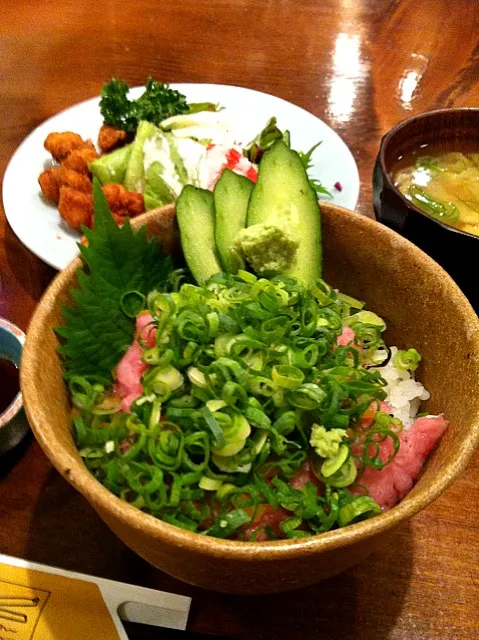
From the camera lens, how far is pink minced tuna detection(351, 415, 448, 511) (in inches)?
37.6

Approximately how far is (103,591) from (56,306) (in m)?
0.51

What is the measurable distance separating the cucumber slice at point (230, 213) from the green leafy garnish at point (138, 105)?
103 centimetres

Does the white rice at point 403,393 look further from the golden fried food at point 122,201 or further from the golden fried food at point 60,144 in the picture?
the golden fried food at point 60,144

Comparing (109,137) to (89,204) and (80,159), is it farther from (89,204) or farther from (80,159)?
(89,204)

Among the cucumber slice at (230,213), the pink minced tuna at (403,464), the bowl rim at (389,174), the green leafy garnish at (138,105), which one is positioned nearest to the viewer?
the pink minced tuna at (403,464)

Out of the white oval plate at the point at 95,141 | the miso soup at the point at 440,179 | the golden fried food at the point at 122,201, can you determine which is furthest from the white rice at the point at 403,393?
the golden fried food at the point at 122,201

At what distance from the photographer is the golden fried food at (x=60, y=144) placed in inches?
78.6

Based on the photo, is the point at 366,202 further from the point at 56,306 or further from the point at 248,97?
the point at 56,306

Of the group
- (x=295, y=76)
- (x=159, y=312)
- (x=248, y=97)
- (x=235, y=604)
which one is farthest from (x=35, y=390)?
(x=295, y=76)

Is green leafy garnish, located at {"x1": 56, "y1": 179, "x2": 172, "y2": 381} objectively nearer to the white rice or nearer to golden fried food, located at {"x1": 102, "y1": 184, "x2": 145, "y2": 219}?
the white rice

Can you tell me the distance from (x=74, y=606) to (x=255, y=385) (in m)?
0.52

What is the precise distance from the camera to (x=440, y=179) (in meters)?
1.66

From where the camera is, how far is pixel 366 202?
1.89 metres

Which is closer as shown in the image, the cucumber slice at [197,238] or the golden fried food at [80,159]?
the cucumber slice at [197,238]
